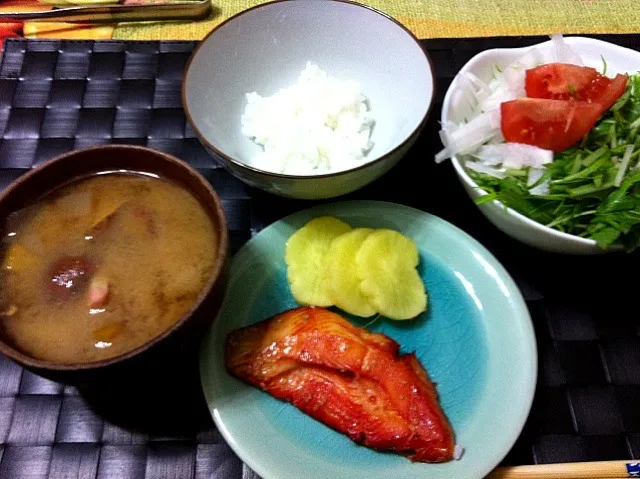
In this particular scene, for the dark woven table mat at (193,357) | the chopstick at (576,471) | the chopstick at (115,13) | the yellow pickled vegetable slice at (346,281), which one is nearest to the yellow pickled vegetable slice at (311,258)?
the yellow pickled vegetable slice at (346,281)

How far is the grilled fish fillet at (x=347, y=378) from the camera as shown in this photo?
1343mm

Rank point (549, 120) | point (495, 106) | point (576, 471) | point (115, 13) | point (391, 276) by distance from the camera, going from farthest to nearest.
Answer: point (115, 13) → point (495, 106) → point (549, 120) → point (391, 276) → point (576, 471)

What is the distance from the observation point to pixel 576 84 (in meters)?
1.77

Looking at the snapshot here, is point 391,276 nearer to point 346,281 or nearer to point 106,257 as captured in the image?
point 346,281

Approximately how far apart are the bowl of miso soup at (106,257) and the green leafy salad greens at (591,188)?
809 mm

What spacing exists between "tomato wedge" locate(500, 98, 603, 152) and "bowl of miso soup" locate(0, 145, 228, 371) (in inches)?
37.3

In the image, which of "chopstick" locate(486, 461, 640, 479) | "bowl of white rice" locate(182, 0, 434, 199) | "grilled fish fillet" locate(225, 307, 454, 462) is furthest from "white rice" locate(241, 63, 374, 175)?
"chopstick" locate(486, 461, 640, 479)

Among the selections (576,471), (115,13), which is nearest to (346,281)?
(576,471)

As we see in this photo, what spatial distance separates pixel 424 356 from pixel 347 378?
22 cm

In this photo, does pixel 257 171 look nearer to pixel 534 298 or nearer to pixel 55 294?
pixel 55 294

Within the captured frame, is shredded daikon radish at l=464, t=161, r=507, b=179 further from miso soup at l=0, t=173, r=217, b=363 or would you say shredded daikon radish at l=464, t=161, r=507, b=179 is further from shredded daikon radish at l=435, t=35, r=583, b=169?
miso soup at l=0, t=173, r=217, b=363

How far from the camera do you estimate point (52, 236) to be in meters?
1.43

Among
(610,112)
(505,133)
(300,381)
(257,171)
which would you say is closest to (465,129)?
(505,133)

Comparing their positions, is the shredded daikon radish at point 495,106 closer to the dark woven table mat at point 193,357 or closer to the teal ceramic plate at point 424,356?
the dark woven table mat at point 193,357
